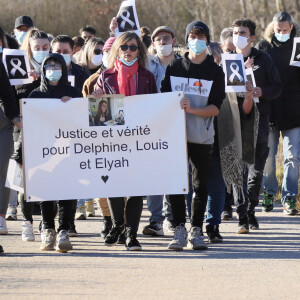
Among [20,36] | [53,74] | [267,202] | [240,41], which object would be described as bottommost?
[267,202]

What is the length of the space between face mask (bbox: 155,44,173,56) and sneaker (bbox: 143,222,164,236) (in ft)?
6.19

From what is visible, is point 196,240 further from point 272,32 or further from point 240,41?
point 272,32

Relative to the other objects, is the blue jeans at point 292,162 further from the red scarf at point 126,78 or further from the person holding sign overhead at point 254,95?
the red scarf at point 126,78

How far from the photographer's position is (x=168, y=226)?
37.8 feet

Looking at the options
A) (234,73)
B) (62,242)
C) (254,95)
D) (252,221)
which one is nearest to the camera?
(62,242)

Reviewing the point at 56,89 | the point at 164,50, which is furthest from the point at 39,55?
the point at 164,50

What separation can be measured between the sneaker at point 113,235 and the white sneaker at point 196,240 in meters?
0.70

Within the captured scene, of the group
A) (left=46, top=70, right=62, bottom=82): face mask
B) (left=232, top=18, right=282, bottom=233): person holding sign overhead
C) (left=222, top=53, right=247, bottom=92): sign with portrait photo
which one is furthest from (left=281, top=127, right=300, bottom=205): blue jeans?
(left=46, top=70, right=62, bottom=82): face mask

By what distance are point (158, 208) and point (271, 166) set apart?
8.02ft

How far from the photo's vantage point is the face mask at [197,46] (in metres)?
9.99

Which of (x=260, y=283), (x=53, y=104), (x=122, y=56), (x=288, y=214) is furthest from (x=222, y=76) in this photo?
(x=288, y=214)

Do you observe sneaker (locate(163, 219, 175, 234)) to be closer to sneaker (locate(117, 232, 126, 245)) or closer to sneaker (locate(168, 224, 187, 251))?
sneaker (locate(117, 232, 126, 245))

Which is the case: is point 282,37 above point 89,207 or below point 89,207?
above

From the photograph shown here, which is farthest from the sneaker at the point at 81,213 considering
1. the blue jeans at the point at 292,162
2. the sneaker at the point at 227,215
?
the blue jeans at the point at 292,162
